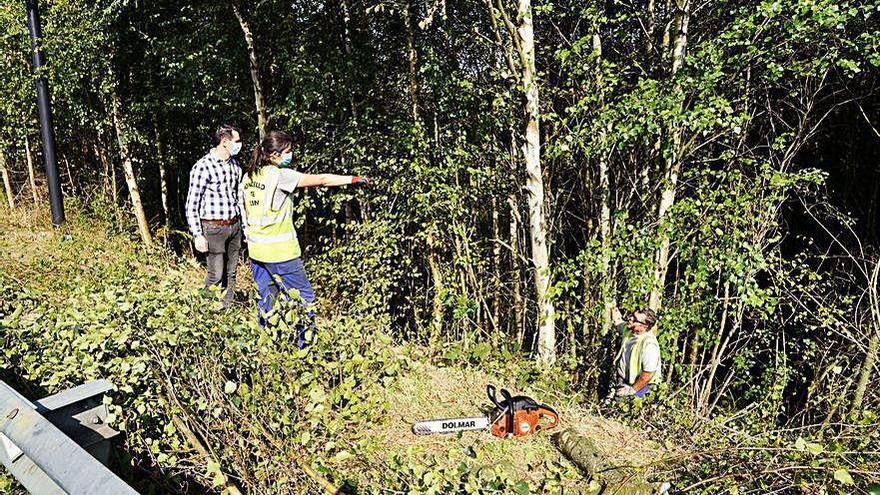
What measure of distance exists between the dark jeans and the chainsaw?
220cm

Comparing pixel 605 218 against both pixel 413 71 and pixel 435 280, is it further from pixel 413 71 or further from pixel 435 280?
pixel 413 71

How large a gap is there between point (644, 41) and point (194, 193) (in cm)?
485

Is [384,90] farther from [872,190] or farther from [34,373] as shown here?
[872,190]

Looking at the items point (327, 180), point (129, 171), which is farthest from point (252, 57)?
point (327, 180)

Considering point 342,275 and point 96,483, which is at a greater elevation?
point 96,483

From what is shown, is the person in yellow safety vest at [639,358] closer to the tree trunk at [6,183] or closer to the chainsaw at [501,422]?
the chainsaw at [501,422]

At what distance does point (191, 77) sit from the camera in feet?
24.2

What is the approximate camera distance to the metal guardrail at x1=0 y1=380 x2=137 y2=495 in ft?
6.24

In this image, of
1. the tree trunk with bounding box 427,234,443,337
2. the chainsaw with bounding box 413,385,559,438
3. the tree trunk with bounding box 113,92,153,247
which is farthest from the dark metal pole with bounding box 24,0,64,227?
the chainsaw with bounding box 413,385,559,438

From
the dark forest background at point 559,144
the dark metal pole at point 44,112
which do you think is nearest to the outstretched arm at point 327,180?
the dark forest background at point 559,144

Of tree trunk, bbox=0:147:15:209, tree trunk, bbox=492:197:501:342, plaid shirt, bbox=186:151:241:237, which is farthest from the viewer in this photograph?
tree trunk, bbox=0:147:15:209

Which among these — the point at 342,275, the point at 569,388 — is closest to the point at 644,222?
the point at 569,388

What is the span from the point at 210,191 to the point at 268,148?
102 centimetres

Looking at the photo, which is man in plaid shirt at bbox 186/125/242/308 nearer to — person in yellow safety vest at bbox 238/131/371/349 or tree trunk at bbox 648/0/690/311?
person in yellow safety vest at bbox 238/131/371/349
